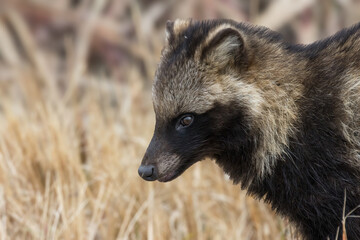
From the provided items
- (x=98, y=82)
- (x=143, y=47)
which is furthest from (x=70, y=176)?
(x=98, y=82)

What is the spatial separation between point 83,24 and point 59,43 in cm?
87

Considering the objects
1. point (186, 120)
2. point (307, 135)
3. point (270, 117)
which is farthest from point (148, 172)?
point (307, 135)

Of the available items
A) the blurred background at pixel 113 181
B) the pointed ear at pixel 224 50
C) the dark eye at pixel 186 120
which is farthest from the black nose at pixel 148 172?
the blurred background at pixel 113 181

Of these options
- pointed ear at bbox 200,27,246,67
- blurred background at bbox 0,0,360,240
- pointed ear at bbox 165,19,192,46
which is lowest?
blurred background at bbox 0,0,360,240

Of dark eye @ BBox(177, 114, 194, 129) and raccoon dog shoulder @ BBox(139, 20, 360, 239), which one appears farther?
dark eye @ BBox(177, 114, 194, 129)

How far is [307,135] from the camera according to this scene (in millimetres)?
3248

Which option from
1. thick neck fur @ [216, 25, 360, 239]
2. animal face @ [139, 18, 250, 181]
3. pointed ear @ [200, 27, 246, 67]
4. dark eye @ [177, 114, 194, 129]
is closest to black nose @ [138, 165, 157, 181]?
animal face @ [139, 18, 250, 181]

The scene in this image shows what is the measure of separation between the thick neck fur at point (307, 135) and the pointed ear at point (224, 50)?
92 millimetres

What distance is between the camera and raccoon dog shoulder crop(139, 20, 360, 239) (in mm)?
3199

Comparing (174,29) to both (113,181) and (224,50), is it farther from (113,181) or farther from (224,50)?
(113,181)

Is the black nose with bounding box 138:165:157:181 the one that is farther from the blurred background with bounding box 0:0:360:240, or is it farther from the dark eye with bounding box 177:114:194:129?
the blurred background with bounding box 0:0:360:240

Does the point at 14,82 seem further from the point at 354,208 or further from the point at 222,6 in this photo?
the point at 354,208

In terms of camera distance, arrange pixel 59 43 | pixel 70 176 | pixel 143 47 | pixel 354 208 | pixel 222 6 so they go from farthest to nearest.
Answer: pixel 59 43
pixel 222 6
pixel 143 47
pixel 70 176
pixel 354 208

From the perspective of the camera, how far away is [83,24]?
28.3ft
